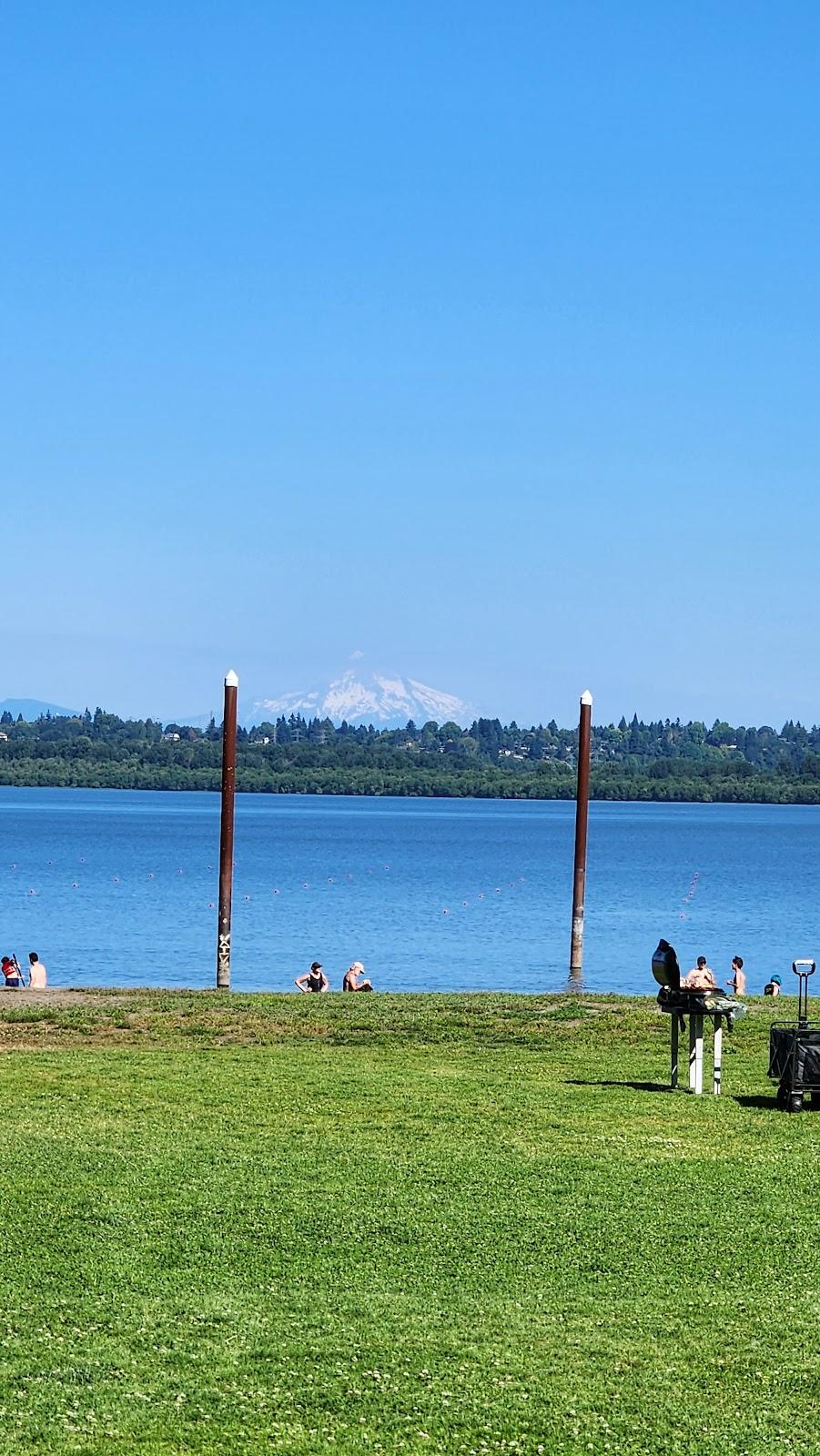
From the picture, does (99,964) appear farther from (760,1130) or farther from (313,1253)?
(313,1253)

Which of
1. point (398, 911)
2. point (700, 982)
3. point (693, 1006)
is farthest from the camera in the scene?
point (398, 911)

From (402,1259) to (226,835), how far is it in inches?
716

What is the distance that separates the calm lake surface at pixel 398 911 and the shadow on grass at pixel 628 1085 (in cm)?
2629

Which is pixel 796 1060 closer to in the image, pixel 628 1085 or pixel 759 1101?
pixel 759 1101

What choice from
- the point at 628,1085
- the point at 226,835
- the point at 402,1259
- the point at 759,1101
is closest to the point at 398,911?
the point at 226,835

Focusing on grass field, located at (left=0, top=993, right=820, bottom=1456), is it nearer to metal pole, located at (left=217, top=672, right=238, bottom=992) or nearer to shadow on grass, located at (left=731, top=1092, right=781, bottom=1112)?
shadow on grass, located at (left=731, top=1092, right=781, bottom=1112)

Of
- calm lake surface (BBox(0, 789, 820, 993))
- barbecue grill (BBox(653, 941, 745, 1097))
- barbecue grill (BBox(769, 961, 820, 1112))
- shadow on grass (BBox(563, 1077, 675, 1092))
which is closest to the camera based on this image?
barbecue grill (BBox(769, 961, 820, 1112))

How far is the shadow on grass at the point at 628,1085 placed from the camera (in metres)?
17.0

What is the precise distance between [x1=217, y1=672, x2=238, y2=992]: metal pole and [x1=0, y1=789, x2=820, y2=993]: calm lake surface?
52.3 ft

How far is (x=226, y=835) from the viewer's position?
28.5 metres

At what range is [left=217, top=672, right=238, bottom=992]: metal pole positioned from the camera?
1121 inches

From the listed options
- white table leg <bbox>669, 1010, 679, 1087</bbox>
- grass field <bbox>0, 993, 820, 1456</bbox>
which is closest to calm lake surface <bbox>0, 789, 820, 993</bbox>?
white table leg <bbox>669, 1010, 679, 1087</bbox>

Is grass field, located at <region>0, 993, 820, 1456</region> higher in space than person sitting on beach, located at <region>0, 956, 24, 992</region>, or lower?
higher

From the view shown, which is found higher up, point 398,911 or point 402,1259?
point 402,1259
